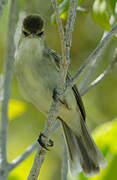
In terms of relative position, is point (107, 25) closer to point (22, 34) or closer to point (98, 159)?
point (22, 34)

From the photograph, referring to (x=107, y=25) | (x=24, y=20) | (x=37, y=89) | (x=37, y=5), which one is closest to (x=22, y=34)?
(x=24, y=20)

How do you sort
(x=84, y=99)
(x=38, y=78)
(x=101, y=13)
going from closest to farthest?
1. (x=101, y=13)
2. (x=38, y=78)
3. (x=84, y=99)

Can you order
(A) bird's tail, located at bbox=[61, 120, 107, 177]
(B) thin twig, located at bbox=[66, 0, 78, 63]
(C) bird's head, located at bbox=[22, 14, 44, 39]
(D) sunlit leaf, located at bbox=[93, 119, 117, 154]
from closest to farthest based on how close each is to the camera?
1. (B) thin twig, located at bbox=[66, 0, 78, 63]
2. (D) sunlit leaf, located at bbox=[93, 119, 117, 154]
3. (C) bird's head, located at bbox=[22, 14, 44, 39]
4. (A) bird's tail, located at bbox=[61, 120, 107, 177]

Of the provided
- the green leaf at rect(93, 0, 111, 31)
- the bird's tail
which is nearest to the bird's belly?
the bird's tail

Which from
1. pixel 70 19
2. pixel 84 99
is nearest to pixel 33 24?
pixel 70 19

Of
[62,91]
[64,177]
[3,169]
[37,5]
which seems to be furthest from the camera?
[37,5]

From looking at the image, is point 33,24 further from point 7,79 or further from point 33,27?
point 7,79

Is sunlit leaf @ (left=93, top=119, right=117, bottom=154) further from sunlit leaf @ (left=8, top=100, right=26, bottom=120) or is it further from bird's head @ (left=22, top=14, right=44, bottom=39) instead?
bird's head @ (left=22, top=14, right=44, bottom=39)
